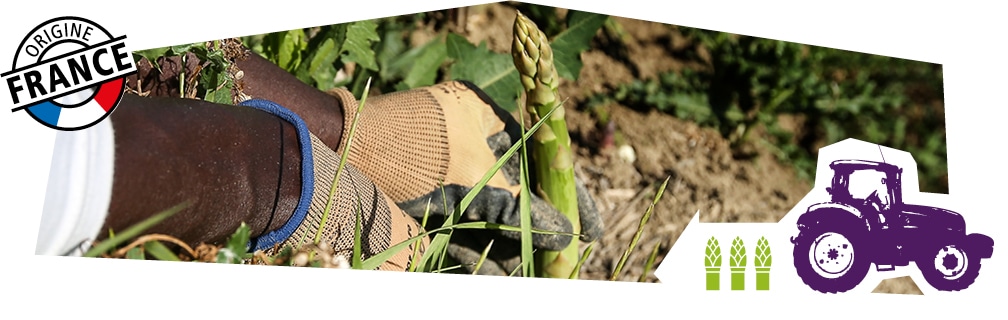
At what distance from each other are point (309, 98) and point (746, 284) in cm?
65

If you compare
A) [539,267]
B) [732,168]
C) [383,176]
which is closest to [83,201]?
[383,176]

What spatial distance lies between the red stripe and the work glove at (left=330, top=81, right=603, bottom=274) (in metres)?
0.36

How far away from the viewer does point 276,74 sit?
124 cm

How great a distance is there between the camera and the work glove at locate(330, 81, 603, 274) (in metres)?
1.21

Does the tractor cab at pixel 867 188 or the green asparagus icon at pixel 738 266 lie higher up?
the tractor cab at pixel 867 188

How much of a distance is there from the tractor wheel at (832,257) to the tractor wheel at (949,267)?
9 cm

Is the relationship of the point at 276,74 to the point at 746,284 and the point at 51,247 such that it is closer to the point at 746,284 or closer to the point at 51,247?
the point at 51,247

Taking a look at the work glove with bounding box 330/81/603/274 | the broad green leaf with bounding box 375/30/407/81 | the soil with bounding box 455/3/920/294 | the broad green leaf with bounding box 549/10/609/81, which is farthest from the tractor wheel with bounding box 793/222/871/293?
the broad green leaf with bounding box 375/30/407/81

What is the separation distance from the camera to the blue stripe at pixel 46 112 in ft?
2.65

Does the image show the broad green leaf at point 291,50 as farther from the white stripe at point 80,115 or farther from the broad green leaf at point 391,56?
the white stripe at point 80,115

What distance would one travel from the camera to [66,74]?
844 mm

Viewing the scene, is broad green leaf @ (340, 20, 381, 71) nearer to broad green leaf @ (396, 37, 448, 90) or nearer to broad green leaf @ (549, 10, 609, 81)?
broad green leaf @ (396, 37, 448, 90)

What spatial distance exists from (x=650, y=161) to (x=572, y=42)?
373 millimetres

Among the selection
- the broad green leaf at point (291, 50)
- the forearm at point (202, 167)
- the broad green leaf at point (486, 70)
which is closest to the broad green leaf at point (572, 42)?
the broad green leaf at point (486, 70)
